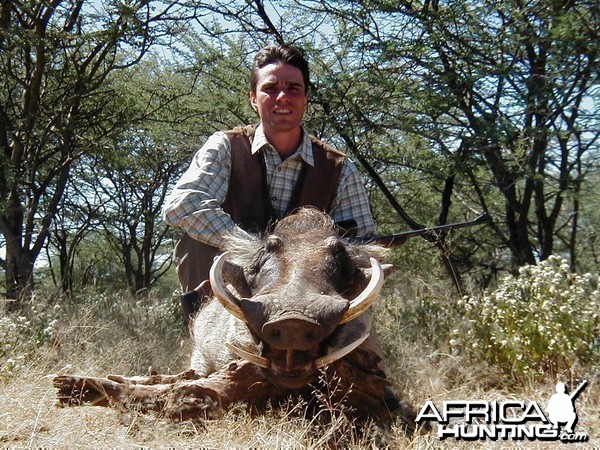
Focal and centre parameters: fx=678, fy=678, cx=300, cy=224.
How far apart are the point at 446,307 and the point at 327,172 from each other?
5.63 feet

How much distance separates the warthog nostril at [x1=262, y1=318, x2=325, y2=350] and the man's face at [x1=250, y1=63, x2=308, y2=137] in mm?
2089

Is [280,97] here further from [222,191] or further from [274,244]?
[274,244]

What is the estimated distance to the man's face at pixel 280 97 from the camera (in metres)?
4.43

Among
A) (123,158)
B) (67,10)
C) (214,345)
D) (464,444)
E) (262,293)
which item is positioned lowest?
(464,444)

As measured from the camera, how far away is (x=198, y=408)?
305 centimetres

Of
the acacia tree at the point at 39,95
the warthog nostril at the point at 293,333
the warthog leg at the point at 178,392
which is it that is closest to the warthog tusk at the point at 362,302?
the warthog nostril at the point at 293,333

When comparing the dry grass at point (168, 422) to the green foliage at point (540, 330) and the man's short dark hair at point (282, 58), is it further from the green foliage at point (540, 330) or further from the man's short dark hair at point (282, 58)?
the man's short dark hair at point (282, 58)

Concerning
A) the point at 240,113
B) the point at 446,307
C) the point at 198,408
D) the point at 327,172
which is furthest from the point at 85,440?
the point at 240,113

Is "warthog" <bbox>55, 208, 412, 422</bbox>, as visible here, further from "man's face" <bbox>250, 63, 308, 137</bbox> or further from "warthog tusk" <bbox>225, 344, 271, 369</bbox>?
"man's face" <bbox>250, 63, 308, 137</bbox>

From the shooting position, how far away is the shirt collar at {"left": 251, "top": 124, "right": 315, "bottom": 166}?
14.6 feet

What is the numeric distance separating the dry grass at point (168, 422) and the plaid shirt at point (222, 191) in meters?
1.02

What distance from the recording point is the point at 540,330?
4.02 meters

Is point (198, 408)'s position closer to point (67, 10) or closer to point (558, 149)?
point (558, 149)

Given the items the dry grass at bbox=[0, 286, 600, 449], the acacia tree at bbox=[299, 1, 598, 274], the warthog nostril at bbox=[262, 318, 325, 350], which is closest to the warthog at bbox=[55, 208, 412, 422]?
the warthog nostril at bbox=[262, 318, 325, 350]
